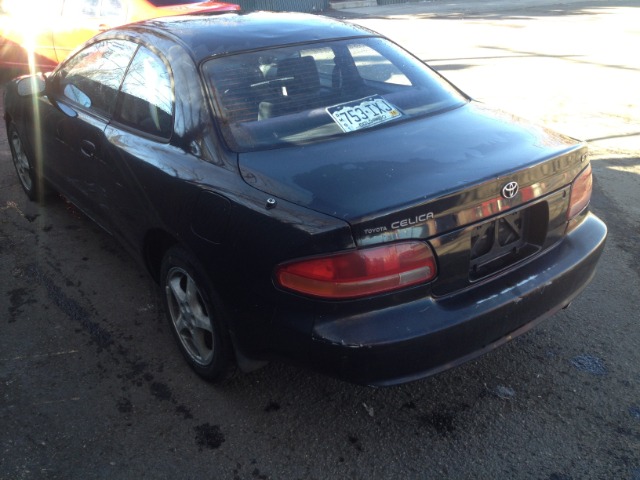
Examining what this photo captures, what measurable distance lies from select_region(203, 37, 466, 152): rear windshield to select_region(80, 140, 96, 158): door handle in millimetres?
1067

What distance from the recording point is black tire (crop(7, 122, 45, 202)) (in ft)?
A: 17.1

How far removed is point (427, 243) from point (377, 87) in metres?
1.37

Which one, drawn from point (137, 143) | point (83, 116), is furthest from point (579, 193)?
point (83, 116)

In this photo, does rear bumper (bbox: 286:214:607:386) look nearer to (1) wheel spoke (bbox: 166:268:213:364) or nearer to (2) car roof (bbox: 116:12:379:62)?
(1) wheel spoke (bbox: 166:268:213:364)

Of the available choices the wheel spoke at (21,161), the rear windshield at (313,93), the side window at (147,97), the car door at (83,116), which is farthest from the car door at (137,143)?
the wheel spoke at (21,161)

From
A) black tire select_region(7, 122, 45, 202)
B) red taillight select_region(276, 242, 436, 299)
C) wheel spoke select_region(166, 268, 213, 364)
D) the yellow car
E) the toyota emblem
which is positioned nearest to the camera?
red taillight select_region(276, 242, 436, 299)

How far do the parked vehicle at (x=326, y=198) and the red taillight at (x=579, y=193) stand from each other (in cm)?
1

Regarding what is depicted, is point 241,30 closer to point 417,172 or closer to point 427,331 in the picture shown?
point 417,172

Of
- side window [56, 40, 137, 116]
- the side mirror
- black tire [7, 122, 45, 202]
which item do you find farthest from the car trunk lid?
black tire [7, 122, 45, 202]

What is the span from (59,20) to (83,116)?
222 inches

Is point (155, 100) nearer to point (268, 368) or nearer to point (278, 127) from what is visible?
point (278, 127)

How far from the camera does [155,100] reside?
3301 mm

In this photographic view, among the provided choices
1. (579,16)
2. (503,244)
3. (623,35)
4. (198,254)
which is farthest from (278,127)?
(579,16)

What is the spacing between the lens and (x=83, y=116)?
3.95m
